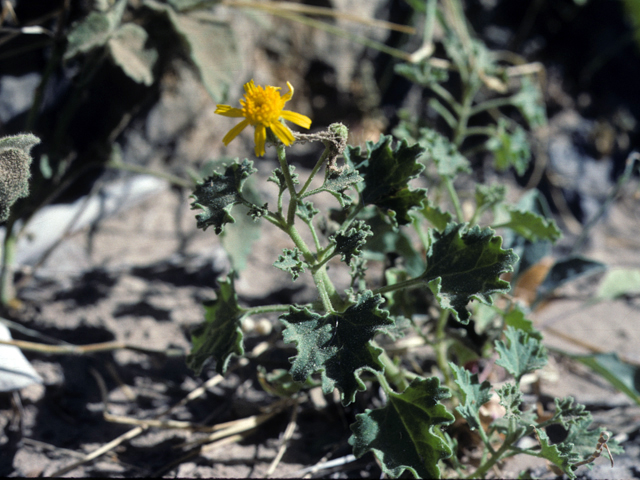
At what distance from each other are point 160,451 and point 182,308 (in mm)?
635

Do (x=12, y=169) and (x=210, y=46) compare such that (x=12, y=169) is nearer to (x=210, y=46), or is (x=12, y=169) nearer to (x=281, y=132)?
(x=281, y=132)

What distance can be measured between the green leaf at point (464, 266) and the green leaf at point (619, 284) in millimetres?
1250

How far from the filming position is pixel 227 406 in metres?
1.69

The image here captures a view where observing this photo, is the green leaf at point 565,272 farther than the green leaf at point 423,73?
No

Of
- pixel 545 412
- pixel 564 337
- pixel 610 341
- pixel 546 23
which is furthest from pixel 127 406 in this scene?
pixel 546 23

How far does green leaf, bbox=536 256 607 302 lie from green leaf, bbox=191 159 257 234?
130 cm

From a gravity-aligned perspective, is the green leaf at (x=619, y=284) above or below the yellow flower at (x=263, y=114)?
below

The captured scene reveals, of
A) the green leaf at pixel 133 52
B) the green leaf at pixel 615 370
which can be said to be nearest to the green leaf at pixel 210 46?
the green leaf at pixel 133 52

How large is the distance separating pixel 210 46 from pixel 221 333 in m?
1.18

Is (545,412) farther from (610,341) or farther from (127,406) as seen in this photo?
(127,406)

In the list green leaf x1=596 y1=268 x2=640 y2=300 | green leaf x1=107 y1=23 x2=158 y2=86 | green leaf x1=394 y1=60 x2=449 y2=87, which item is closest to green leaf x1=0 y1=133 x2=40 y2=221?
green leaf x1=107 y1=23 x2=158 y2=86

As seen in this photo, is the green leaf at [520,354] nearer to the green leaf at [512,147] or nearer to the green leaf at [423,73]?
the green leaf at [512,147]

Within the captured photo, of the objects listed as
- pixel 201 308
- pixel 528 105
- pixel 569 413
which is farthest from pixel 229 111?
pixel 528 105

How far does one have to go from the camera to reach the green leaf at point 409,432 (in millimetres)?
1095
